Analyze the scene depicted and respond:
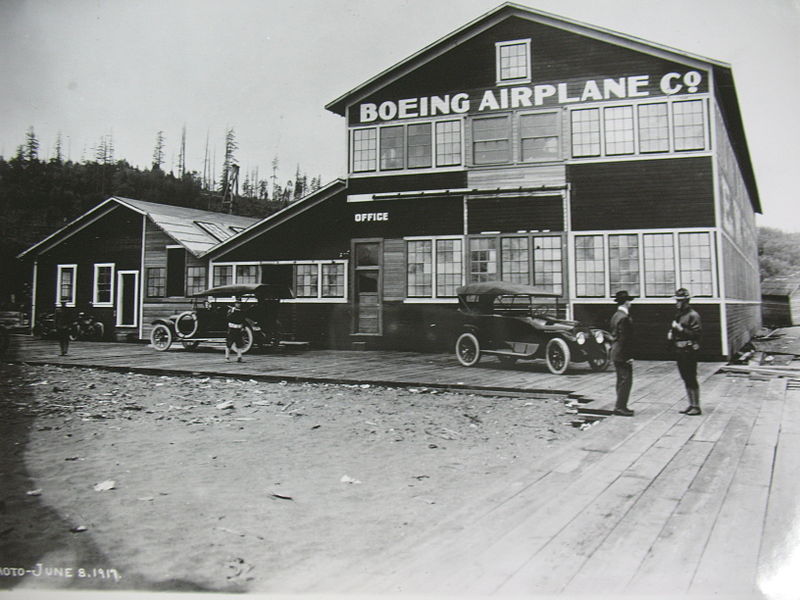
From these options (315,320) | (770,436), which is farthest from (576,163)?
(770,436)

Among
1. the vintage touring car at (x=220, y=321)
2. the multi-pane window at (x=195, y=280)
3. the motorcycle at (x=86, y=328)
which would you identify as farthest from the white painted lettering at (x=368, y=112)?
the motorcycle at (x=86, y=328)

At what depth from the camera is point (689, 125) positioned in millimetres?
12570

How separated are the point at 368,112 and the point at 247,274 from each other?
6132mm

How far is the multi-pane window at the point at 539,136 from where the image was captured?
13727mm

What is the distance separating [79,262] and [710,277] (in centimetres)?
1320

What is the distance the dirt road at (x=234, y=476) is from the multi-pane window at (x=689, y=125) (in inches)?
322

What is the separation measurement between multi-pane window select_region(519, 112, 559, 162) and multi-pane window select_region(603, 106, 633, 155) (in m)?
1.18

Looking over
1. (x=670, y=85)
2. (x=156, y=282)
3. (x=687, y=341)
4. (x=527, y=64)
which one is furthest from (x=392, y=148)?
(x=687, y=341)

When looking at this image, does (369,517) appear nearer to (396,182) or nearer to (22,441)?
(22,441)

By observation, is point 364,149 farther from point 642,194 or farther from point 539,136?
point 642,194

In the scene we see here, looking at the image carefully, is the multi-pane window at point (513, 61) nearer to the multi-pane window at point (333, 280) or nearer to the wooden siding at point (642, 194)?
the wooden siding at point (642, 194)

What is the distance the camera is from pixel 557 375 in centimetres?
1020

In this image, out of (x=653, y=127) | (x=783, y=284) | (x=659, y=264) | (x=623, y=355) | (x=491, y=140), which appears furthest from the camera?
(x=491, y=140)

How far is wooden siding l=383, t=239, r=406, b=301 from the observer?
15.1 metres
